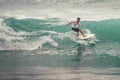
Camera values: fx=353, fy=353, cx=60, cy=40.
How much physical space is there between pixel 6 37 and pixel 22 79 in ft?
11.4

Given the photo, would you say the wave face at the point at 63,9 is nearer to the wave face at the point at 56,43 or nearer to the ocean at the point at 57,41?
the ocean at the point at 57,41

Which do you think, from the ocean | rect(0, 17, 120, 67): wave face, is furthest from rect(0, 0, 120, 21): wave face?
rect(0, 17, 120, 67): wave face

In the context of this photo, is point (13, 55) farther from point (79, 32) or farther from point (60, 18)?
point (60, 18)

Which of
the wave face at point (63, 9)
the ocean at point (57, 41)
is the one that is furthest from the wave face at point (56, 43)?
the wave face at point (63, 9)

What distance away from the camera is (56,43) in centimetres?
994

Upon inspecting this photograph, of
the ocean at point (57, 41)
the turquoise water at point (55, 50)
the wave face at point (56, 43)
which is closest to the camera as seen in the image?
the turquoise water at point (55, 50)

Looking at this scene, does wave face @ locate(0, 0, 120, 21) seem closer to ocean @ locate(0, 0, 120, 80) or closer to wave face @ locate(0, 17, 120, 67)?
ocean @ locate(0, 0, 120, 80)

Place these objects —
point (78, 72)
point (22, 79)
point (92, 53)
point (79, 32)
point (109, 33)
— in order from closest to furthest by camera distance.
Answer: point (22, 79) < point (78, 72) < point (92, 53) < point (79, 32) < point (109, 33)

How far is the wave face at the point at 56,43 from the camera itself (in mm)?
8511

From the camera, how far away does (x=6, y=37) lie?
1039 centimetres

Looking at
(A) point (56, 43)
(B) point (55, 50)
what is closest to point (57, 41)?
(A) point (56, 43)

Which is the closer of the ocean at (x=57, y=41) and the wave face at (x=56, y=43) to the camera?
the ocean at (x=57, y=41)

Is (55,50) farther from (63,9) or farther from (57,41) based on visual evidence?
(63,9)

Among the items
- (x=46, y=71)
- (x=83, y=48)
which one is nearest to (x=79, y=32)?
(x=83, y=48)
